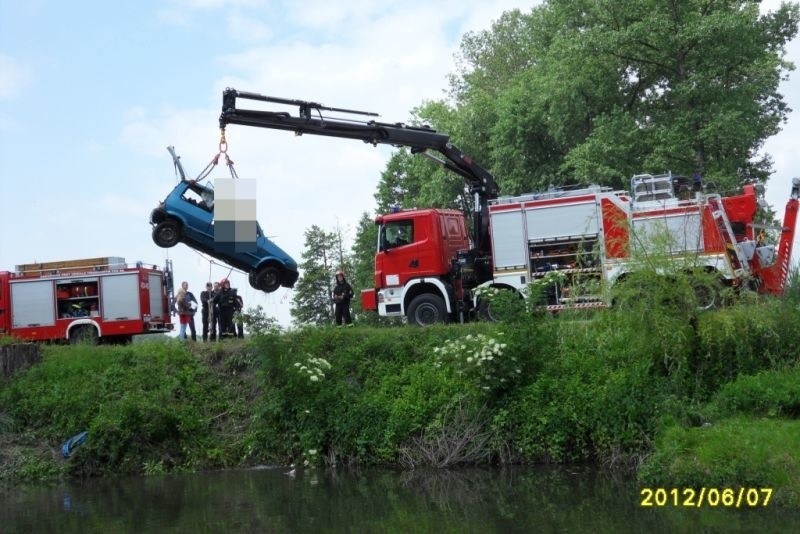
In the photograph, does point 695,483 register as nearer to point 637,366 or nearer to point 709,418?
point 709,418

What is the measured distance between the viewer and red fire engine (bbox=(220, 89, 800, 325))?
19422 millimetres

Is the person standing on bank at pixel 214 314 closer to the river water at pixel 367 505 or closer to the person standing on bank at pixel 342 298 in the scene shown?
the person standing on bank at pixel 342 298

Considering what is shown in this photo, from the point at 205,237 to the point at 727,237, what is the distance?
10.9m

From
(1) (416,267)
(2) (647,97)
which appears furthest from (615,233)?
(2) (647,97)

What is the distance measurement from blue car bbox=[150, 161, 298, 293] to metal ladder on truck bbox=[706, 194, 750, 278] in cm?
937

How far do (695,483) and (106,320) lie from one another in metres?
17.8

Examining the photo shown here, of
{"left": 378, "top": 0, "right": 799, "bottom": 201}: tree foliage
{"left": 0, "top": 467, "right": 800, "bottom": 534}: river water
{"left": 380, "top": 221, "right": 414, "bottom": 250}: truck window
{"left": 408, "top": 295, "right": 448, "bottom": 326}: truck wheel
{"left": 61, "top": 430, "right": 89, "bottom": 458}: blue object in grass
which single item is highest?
{"left": 378, "top": 0, "right": 799, "bottom": 201}: tree foliage

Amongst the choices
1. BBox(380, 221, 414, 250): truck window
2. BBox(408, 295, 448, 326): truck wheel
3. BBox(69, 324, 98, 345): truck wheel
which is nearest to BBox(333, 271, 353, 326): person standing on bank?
BBox(380, 221, 414, 250): truck window

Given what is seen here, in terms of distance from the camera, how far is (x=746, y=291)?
1606 cm

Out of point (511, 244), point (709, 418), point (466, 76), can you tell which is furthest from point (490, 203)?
point (466, 76)

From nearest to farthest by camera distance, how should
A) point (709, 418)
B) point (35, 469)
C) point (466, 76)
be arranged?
point (709, 418) → point (35, 469) → point (466, 76)

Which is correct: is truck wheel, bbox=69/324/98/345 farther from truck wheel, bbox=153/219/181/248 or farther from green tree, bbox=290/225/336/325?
green tree, bbox=290/225/336/325

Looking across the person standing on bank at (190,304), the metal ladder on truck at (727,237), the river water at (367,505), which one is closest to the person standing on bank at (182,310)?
the person standing on bank at (190,304)

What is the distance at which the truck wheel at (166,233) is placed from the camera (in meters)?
20.8
